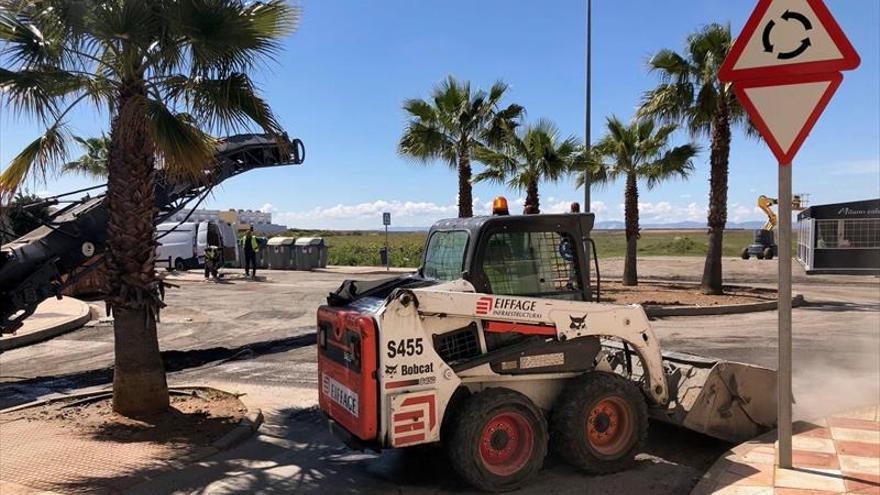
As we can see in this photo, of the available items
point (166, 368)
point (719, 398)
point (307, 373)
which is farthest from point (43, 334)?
point (719, 398)

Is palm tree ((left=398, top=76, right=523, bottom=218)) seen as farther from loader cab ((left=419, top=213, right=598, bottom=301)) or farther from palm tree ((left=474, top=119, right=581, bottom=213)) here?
loader cab ((left=419, top=213, right=598, bottom=301))

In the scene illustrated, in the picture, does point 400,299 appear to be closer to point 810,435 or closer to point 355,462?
point 355,462

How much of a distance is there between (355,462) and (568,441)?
1.84 metres

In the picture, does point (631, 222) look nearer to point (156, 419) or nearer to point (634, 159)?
point (634, 159)

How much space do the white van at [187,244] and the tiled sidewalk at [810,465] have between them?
27973 mm

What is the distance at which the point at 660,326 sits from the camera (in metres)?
13.3

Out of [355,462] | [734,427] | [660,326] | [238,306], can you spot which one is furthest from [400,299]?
[238,306]

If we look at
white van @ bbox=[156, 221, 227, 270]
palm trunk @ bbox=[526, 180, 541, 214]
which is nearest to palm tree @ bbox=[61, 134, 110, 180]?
white van @ bbox=[156, 221, 227, 270]

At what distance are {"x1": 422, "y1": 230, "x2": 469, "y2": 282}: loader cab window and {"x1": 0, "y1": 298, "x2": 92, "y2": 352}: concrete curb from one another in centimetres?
956

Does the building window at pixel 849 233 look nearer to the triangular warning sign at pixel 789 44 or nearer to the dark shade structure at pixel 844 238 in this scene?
the dark shade structure at pixel 844 238

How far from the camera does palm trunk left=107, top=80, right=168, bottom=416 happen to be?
674 cm

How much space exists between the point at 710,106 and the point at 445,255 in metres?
14.5

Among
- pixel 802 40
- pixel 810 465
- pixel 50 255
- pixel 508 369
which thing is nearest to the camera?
pixel 802 40

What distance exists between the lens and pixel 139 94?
677 centimetres
